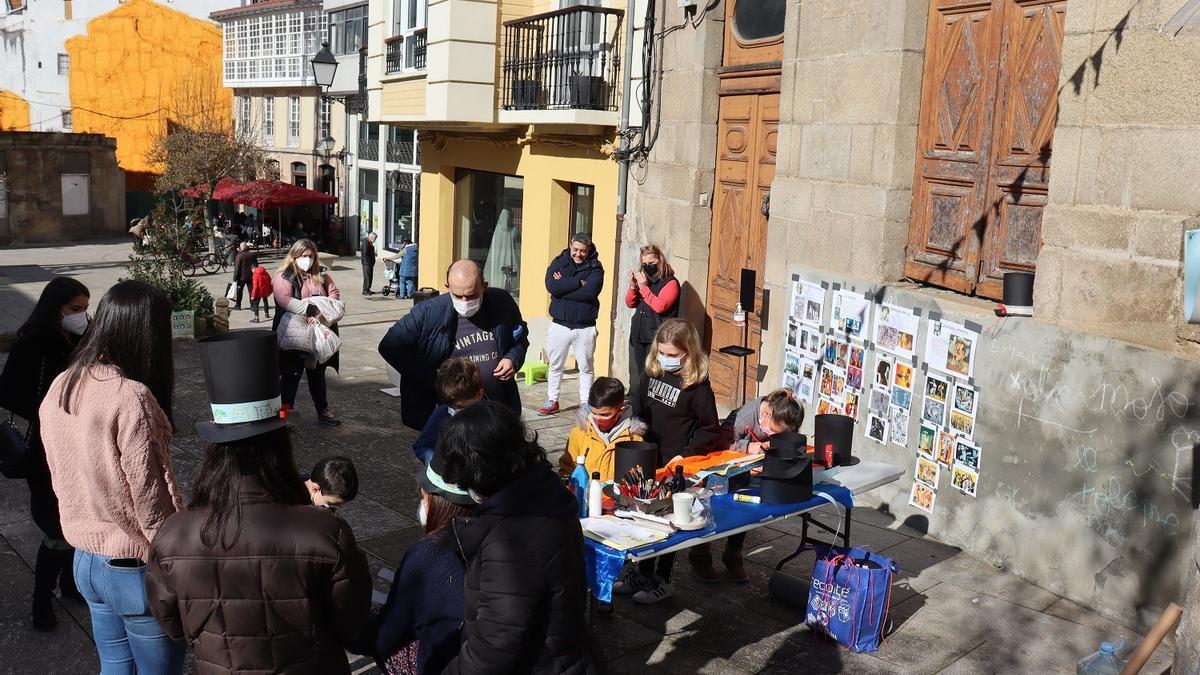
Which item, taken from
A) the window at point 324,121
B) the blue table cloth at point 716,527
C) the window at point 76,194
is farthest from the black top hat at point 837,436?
the window at point 76,194

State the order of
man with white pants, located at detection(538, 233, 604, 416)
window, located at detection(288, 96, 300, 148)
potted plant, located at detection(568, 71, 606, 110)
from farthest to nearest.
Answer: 1. window, located at detection(288, 96, 300, 148)
2. potted plant, located at detection(568, 71, 606, 110)
3. man with white pants, located at detection(538, 233, 604, 416)

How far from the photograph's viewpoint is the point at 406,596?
3.26 m

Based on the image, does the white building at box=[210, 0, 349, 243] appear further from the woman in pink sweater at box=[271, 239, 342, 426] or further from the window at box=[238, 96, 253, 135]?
the woman in pink sweater at box=[271, 239, 342, 426]

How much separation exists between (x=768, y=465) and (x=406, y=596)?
2449mm

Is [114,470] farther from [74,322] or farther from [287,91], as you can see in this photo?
[287,91]

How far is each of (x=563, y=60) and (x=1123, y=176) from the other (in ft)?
26.0

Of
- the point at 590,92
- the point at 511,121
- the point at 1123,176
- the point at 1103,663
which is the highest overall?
the point at 590,92

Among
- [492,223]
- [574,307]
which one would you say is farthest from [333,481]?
[492,223]

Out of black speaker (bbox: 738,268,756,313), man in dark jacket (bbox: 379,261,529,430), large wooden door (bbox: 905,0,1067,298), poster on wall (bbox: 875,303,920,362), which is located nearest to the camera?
man in dark jacket (bbox: 379,261,529,430)

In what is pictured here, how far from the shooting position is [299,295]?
9.12 metres

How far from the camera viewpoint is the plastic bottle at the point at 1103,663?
482cm

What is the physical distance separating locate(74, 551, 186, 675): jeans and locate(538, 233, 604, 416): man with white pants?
6.69 metres

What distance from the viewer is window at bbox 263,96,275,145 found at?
133 ft

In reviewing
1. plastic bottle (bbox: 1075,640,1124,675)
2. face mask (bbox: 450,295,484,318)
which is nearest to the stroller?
face mask (bbox: 450,295,484,318)
